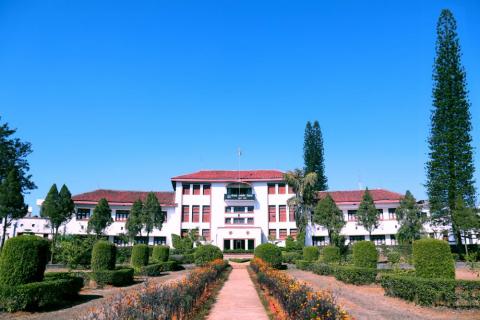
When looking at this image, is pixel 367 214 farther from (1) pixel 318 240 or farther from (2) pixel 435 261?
(2) pixel 435 261

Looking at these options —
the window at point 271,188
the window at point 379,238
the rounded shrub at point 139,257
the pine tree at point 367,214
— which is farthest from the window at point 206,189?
the rounded shrub at point 139,257

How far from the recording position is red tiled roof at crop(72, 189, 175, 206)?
47250 mm

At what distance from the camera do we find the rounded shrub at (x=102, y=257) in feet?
58.2

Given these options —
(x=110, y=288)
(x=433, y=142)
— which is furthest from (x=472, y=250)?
(x=110, y=288)

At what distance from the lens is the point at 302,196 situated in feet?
146

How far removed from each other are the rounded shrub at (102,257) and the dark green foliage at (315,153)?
4307cm

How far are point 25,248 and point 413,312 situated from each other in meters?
12.1

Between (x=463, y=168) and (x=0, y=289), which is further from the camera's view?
(x=463, y=168)

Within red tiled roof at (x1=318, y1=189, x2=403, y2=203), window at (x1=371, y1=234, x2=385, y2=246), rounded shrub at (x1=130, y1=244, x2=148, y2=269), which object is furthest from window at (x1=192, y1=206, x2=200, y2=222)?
rounded shrub at (x1=130, y1=244, x2=148, y2=269)

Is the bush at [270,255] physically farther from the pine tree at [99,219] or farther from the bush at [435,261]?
the pine tree at [99,219]

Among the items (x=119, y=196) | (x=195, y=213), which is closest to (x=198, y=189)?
(x=195, y=213)

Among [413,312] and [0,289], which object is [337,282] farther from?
[0,289]

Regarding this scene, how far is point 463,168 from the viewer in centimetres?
3497

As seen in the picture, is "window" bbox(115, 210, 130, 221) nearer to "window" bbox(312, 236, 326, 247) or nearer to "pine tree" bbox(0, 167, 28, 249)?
"pine tree" bbox(0, 167, 28, 249)
